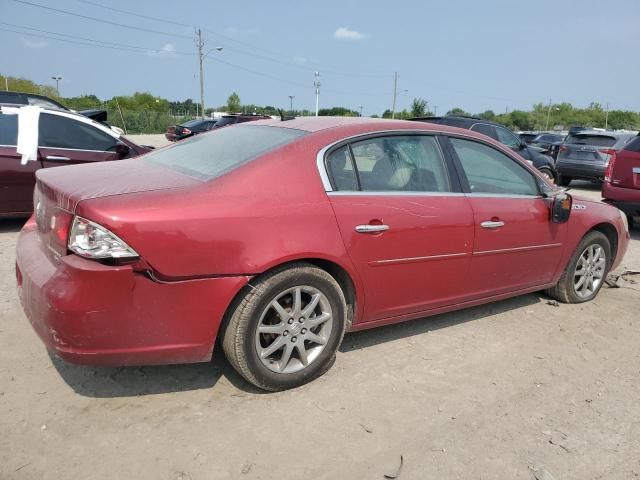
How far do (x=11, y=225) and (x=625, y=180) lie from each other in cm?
850

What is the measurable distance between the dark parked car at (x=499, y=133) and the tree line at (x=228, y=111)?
2002cm

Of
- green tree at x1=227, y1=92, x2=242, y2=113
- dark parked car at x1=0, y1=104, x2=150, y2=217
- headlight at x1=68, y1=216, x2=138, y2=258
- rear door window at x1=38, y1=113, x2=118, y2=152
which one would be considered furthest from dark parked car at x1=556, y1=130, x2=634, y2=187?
green tree at x1=227, y1=92, x2=242, y2=113

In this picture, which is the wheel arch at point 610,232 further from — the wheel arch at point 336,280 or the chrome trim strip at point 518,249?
the wheel arch at point 336,280

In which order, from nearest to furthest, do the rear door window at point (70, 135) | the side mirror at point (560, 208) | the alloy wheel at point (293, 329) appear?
the alloy wheel at point (293, 329) < the side mirror at point (560, 208) < the rear door window at point (70, 135)

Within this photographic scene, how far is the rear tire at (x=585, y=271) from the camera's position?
4605 millimetres

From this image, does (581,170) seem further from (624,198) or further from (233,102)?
(233,102)

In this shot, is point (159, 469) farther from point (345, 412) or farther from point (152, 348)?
point (345, 412)

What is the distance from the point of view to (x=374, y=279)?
10.6 feet

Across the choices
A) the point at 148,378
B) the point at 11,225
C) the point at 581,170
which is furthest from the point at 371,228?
the point at 581,170

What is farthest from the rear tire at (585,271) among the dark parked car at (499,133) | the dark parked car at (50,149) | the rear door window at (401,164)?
the dark parked car at (499,133)

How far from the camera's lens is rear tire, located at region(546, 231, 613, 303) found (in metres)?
4.61

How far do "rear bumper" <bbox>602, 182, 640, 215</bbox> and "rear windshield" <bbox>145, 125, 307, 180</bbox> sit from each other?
247 inches

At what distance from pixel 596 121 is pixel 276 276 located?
113 metres

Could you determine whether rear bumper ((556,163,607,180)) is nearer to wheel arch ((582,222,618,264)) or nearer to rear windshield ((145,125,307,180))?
wheel arch ((582,222,618,264))
